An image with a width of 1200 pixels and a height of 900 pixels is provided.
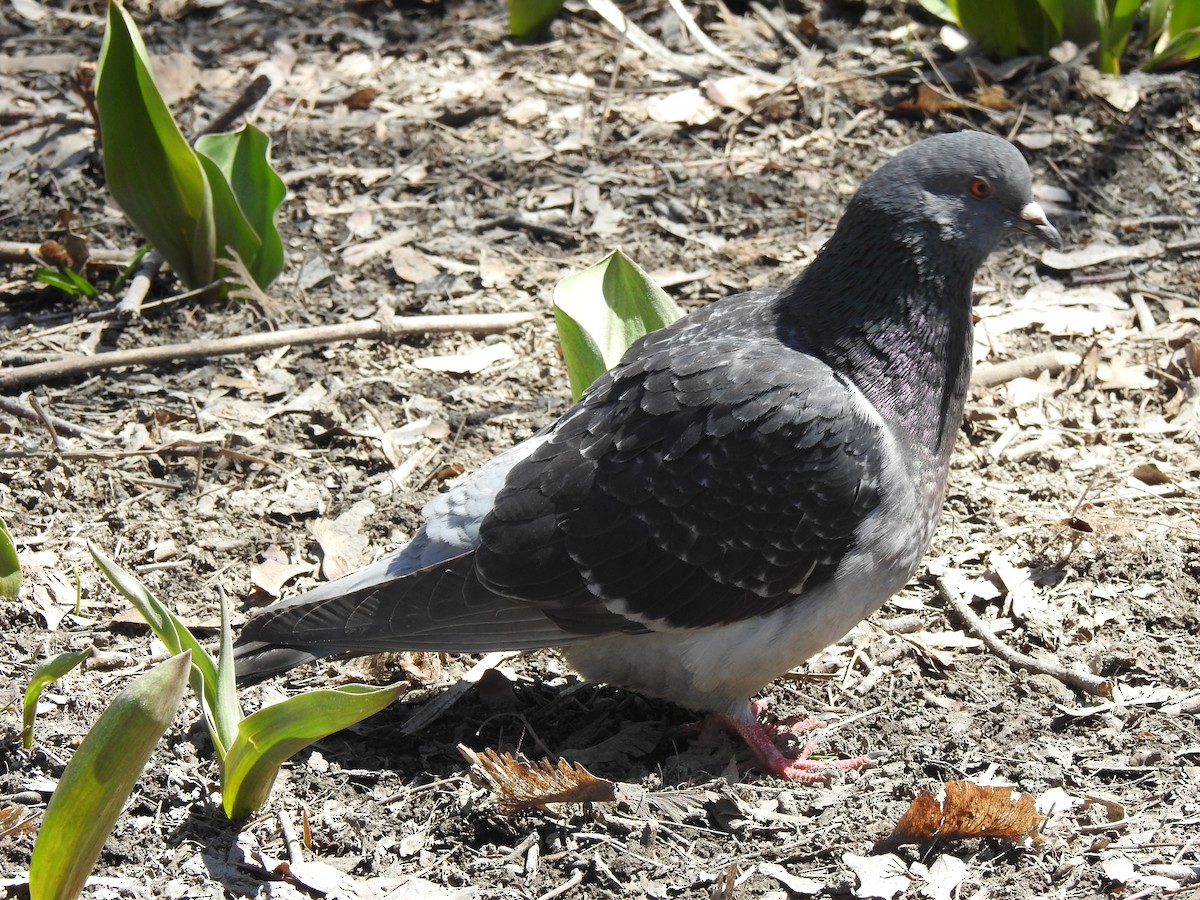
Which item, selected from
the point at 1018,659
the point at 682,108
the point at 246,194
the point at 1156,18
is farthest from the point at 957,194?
the point at 1156,18

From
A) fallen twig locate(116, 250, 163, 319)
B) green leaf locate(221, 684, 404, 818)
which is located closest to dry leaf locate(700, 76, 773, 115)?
fallen twig locate(116, 250, 163, 319)

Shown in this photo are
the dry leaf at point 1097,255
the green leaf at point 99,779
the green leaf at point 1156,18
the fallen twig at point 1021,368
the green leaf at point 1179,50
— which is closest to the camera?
the green leaf at point 99,779

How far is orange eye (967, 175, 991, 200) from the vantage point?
13.5 feet

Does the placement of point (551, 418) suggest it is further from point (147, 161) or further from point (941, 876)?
point (941, 876)

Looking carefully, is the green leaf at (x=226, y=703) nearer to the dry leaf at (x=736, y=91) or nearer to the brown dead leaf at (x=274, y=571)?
the brown dead leaf at (x=274, y=571)

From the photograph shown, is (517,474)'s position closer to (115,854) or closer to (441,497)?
(441,497)

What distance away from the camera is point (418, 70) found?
25.1 ft

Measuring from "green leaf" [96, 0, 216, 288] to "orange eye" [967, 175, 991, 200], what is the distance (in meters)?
3.13

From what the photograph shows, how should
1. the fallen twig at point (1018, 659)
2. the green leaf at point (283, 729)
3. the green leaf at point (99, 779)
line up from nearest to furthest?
the green leaf at point (99, 779) → the green leaf at point (283, 729) → the fallen twig at point (1018, 659)

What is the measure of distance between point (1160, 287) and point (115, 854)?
506cm

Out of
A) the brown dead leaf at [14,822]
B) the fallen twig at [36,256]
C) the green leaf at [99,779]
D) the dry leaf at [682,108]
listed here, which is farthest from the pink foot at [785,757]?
the dry leaf at [682,108]

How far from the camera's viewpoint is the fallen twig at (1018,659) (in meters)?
4.16

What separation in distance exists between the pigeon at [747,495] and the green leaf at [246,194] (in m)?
2.22

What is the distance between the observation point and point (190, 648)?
320 centimetres
